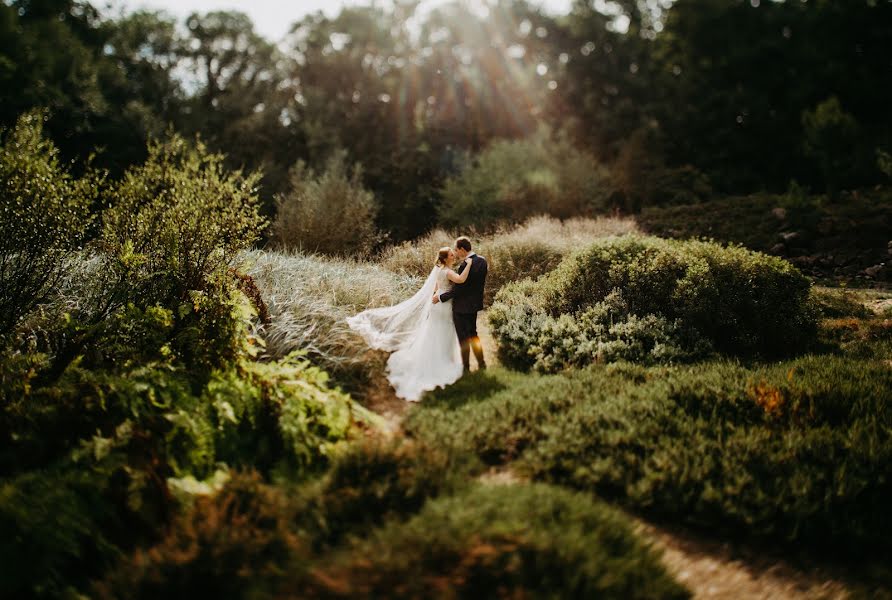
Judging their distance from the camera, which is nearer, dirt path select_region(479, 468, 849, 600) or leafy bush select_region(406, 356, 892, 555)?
dirt path select_region(479, 468, 849, 600)

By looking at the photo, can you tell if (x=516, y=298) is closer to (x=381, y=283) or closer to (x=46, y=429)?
(x=381, y=283)

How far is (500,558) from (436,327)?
4.61 metres

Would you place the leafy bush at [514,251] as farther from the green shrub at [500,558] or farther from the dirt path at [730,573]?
the green shrub at [500,558]

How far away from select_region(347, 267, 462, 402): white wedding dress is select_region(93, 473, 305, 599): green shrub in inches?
117

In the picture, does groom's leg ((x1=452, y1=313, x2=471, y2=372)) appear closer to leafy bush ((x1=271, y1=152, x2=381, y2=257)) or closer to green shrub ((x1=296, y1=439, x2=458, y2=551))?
green shrub ((x1=296, y1=439, x2=458, y2=551))

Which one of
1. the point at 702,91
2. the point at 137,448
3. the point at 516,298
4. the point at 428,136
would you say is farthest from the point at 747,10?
the point at 137,448

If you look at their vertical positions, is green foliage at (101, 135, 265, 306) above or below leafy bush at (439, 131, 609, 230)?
below

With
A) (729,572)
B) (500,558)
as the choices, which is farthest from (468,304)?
(500,558)

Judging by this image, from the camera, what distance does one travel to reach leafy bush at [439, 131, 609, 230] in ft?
57.3

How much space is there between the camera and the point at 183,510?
328 cm

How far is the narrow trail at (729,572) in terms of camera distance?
3.10m

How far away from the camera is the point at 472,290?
6.77 m

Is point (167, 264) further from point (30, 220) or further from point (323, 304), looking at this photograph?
point (323, 304)

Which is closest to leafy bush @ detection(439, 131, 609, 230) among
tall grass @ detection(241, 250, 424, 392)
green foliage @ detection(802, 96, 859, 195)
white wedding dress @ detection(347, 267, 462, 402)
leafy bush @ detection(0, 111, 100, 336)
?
tall grass @ detection(241, 250, 424, 392)
